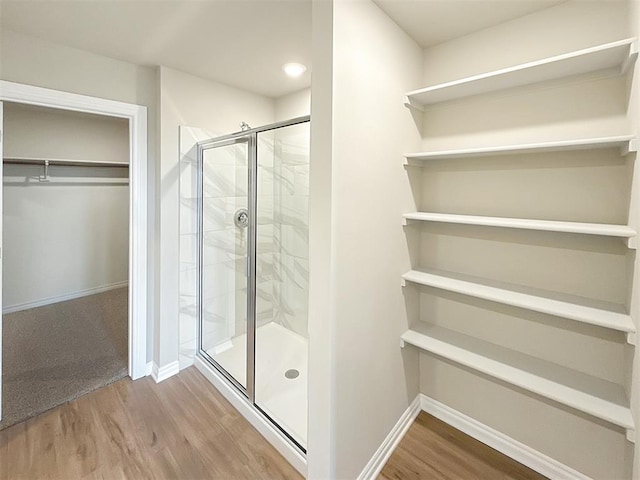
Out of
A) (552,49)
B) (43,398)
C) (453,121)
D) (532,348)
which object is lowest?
(43,398)

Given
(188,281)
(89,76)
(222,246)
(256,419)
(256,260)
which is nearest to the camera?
(256,419)

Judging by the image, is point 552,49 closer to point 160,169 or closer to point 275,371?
point 160,169

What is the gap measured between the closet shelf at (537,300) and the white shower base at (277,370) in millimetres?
1131

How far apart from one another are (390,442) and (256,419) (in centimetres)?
83

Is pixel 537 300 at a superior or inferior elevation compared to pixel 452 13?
inferior

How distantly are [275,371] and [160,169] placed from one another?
1.83 m

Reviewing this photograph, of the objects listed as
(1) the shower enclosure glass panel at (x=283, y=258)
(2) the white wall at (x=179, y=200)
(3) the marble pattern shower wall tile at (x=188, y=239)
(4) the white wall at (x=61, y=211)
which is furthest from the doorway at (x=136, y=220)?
(4) the white wall at (x=61, y=211)

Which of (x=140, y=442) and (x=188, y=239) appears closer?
(x=140, y=442)

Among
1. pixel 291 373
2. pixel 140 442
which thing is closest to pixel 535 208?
pixel 291 373

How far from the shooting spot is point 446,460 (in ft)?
5.60

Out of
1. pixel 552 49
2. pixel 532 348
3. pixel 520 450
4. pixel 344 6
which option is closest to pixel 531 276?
pixel 532 348

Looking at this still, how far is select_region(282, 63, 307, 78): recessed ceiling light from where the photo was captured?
230cm

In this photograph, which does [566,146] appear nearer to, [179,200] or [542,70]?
[542,70]

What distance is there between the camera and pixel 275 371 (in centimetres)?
249
